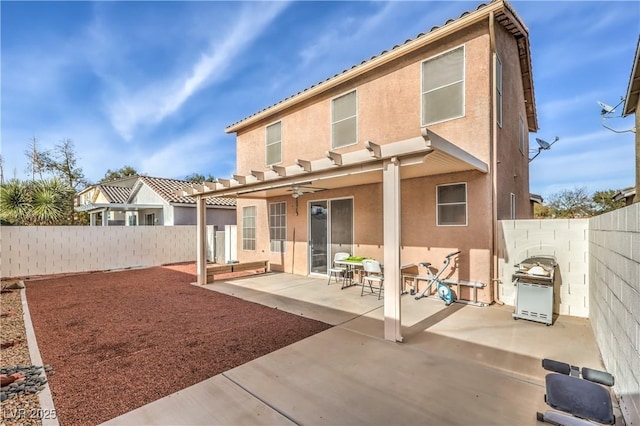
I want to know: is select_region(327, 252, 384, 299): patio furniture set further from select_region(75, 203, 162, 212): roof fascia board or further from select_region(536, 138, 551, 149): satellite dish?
select_region(75, 203, 162, 212): roof fascia board

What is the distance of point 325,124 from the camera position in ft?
31.6

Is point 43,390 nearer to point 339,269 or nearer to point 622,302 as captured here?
point 622,302

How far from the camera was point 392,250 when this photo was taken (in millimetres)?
4715

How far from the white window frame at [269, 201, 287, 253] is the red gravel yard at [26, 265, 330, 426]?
11.1 feet

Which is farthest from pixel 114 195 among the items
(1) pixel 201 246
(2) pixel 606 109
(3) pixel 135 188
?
(2) pixel 606 109

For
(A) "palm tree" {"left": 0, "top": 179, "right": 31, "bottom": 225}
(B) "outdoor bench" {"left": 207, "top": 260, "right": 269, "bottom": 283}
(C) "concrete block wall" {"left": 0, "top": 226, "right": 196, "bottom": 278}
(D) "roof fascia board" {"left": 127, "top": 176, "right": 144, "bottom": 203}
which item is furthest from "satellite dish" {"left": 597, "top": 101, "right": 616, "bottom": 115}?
(D) "roof fascia board" {"left": 127, "top": 176, "right": 144, "bottom": 203}

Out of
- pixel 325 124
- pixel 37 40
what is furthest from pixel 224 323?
pixel 37 40

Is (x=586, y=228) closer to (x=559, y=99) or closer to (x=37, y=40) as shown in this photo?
(x=559, y=99)

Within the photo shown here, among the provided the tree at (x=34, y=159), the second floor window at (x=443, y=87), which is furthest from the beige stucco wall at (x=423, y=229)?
the tree at (x=34, y=159)

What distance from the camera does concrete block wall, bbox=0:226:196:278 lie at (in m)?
10.3

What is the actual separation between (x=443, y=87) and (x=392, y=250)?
4.63 m

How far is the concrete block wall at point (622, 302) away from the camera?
2322 mm

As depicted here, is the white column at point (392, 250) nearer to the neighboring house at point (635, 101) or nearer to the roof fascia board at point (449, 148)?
the roof fascia board at point (449, 148)

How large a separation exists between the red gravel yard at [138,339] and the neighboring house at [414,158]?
8.00ft
